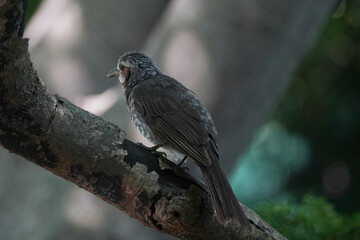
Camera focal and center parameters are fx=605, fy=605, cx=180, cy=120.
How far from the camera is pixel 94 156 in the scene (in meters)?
2.10

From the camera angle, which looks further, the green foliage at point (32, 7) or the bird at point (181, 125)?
the green foliage at point (32, 7)

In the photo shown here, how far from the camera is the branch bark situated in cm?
184

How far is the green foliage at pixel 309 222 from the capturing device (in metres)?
2.90

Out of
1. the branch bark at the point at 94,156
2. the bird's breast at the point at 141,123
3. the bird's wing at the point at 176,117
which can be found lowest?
the branch bark at the point at 94,156

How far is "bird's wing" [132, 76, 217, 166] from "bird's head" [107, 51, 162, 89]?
0.20 m

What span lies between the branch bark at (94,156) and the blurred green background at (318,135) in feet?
5.98

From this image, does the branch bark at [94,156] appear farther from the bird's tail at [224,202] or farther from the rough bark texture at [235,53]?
the rough bark texture at [235,53]

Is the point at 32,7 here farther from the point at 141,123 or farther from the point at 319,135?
the point at 141,123

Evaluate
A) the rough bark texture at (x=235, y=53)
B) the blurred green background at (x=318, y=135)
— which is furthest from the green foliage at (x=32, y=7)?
the rough bark texture at (x=235, y=53)

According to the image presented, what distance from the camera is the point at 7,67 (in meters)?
1.78

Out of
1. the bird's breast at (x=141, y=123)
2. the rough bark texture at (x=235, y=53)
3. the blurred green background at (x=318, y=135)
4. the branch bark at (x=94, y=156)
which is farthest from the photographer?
the blurred green background at (x=318, y=135)

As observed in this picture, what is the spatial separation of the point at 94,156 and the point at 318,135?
326 centimetres

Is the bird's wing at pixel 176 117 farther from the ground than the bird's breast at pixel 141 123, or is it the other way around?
the bird's wing at pixel 176 117

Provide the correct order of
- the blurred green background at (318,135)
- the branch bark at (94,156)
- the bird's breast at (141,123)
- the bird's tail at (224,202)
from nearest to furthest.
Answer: the branch bark at (94,156)
the bird's tail at (224,202)
the bird's breast at (141,123)
the blurred green background at (318,135)
